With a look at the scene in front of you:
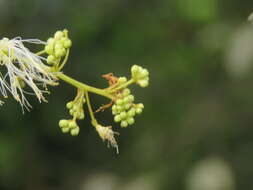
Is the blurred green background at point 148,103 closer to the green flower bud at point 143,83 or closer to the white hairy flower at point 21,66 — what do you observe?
the white hairy flower at point 21,66

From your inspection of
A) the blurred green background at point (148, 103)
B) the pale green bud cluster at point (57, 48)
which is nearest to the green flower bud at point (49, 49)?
the pale green bud cluster at point (57, 48)

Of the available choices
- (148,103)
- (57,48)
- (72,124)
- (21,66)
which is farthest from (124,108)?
(148,103)

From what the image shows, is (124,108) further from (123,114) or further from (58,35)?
(58,35)

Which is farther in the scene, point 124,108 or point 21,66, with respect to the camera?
point 21,66

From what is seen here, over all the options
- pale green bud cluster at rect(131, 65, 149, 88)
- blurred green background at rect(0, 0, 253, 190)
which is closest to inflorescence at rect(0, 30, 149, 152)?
pale green bud cluster at rect(131, 65, 149, 88)

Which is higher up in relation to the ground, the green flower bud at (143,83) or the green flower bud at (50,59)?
the green flower bud at (143,83)

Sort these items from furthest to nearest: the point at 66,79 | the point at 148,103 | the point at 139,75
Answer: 1. the point at 148,103
2. the point at 139,75
3. the point at 66,79
